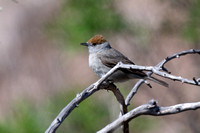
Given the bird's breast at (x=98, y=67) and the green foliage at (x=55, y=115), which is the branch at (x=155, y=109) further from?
the green foliage at (x=55, y=115)

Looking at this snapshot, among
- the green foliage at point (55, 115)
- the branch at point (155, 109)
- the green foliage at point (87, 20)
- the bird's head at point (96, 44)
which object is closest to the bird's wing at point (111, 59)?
the bird's head at point (96, 44)

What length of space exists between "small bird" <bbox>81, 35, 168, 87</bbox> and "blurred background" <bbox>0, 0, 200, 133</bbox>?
0.46m

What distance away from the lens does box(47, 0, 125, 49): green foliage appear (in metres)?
7.12

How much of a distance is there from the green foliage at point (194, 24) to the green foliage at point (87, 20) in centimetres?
122

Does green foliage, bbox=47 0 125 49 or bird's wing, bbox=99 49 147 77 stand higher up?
green foliage, bbox=47 0 125 49

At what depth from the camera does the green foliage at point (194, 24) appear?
22.2ft

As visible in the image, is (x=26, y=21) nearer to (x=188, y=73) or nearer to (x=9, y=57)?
(x=9, y=57)

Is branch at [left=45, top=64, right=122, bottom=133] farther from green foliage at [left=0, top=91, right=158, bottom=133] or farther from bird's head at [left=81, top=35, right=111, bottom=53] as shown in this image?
green foliage at [left=0, top=91, right=158, bottom=133]

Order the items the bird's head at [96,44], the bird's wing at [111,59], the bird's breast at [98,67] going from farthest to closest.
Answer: the bird's head at [96,44] → the bird's wing at [111,59] → the bird's breast at [98,67]

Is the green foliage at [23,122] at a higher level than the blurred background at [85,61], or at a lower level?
lower

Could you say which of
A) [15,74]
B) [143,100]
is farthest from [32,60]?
[143,100]

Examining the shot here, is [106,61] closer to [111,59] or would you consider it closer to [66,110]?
[111,59]

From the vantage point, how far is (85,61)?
11.4 meters

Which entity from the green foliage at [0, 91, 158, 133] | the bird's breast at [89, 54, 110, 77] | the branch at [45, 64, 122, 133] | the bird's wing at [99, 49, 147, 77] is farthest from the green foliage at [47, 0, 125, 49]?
the branch at [45, 64, 122, 133]
